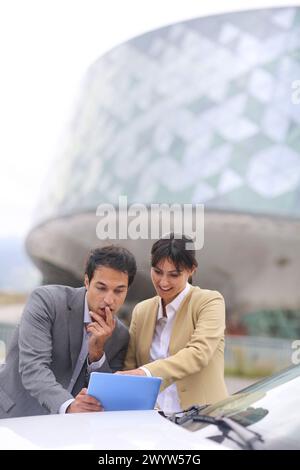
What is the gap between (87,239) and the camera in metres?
21.6

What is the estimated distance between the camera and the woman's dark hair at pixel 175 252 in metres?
2.92

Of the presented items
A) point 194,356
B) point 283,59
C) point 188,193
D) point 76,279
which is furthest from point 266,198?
point 194,356

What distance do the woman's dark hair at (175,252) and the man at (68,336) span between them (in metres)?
0.12

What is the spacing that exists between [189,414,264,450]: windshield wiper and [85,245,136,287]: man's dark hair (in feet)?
2.55

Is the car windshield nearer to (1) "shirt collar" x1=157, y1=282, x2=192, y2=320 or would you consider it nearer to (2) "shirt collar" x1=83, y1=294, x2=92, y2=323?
(1) "shirt collar" x1=157, y1=282, x2=192, y2=320

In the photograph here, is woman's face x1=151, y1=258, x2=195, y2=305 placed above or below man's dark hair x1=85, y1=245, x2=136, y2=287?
below

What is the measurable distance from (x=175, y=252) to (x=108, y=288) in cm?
32

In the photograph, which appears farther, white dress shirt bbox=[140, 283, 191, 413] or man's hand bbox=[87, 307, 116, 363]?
white dress shirt bbox=[140, 283, 191, 413]

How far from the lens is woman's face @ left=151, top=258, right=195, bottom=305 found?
2.93m

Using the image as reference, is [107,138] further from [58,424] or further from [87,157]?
[58,424]

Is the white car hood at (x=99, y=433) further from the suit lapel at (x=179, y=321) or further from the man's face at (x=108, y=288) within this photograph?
the suit lapel at (x=179, y=321)

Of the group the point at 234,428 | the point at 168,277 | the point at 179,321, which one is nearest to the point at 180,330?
the point at 179,321

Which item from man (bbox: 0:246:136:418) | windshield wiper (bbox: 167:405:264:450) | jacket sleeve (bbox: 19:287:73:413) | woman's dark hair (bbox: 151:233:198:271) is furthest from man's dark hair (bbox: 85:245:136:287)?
windshield wiper (bbox: 167:405:264:450)

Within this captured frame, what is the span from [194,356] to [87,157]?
20.4m
